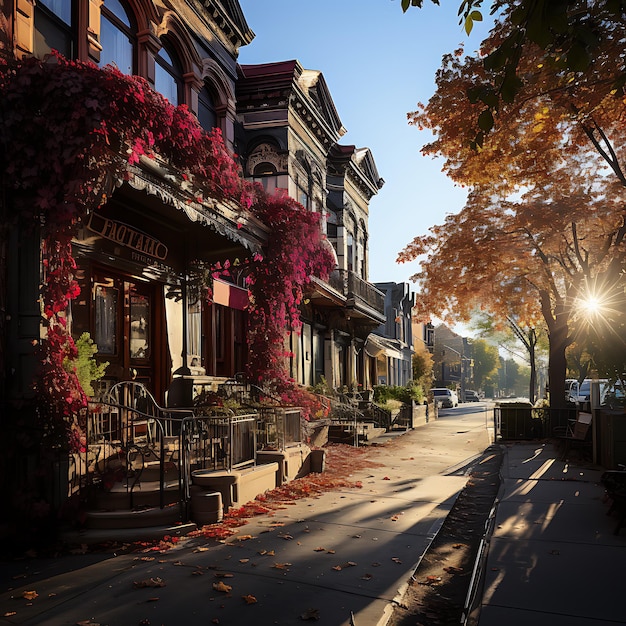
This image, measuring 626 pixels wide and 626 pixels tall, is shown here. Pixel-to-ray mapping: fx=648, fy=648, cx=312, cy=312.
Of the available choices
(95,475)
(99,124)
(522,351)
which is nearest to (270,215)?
(99,124)

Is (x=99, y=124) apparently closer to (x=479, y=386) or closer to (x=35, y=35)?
(x=35, y=35)

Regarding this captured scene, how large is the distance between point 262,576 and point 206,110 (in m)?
11.1

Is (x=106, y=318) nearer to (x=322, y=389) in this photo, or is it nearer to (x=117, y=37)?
(x=117, y=37)

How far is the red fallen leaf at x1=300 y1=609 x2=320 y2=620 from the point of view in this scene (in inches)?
190

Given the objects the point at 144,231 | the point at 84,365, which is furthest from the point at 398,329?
the point at 84,365

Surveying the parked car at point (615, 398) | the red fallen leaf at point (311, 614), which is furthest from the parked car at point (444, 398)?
the red fallen leaf at point (311, 614)

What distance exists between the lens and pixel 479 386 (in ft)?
414

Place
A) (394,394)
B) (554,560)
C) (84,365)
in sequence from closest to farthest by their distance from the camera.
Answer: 1. (554,560)
2. (84,365)
3. (394,394)

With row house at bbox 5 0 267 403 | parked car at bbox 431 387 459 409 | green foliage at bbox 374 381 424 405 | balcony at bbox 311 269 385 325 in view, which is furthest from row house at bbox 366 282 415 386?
row house at bbox 5 0 267 403

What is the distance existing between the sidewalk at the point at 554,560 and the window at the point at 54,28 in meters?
8.61

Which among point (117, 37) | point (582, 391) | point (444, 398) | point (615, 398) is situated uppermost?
point (117, 37)

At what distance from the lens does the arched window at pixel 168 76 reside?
1227 cm

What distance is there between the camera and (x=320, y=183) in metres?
21.2

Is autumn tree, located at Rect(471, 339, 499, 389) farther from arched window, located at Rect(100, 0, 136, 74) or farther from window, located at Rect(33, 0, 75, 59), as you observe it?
window, located at Rect(33, 0, 75, 59)
